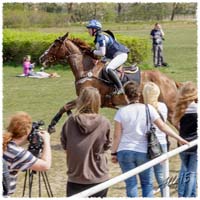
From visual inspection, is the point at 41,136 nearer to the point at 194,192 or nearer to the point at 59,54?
the point at 194,192

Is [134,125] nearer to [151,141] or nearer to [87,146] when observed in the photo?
[151,141]

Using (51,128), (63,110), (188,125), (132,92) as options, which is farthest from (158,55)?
(132,92)

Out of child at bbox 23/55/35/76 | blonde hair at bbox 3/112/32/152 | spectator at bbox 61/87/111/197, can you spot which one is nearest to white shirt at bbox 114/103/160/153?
spectator at bbox 61/87/111/197

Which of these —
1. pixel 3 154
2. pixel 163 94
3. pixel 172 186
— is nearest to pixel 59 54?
pixel 163 94

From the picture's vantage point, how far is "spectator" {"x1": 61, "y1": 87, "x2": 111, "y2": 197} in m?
6.10

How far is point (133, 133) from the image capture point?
6777 millimetres

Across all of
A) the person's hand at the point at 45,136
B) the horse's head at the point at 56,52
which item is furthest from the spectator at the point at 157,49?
the person's hand at the point at 45,136

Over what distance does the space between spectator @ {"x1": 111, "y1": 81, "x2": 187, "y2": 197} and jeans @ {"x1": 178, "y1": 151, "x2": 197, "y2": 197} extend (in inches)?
17.6

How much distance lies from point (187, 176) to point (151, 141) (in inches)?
30.9

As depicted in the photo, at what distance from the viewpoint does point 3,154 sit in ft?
17.8

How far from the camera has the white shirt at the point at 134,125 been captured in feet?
22.1

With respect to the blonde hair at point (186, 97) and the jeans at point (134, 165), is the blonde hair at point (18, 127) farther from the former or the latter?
the blonde hair at point (186, 97)

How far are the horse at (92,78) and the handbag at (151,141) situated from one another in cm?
539

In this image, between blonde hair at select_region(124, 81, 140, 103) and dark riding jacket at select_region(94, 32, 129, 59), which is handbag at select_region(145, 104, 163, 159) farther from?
dark riding jacket at select_region(94, 32, 129, 59)
